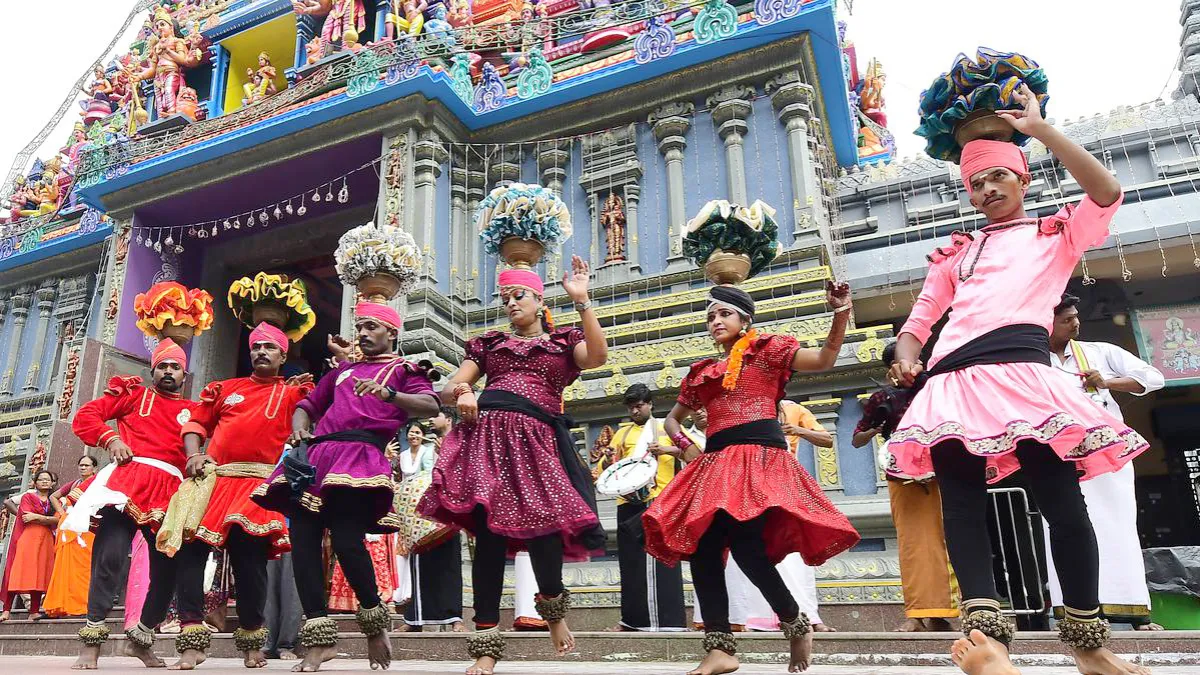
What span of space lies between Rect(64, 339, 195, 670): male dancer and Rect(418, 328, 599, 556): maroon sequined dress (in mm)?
1606

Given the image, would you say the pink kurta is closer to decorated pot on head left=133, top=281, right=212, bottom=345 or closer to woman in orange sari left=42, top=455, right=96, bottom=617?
decorated pot on head left=133, top=281, right=212, bottom=345

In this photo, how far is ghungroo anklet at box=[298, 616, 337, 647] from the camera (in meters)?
3.52

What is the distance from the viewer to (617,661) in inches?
161

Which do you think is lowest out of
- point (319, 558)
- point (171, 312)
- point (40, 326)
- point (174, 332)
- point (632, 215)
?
point (319, 558)

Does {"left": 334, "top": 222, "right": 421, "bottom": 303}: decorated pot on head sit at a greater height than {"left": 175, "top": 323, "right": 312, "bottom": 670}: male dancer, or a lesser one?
greater

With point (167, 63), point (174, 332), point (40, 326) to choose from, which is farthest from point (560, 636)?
point (40, 326)

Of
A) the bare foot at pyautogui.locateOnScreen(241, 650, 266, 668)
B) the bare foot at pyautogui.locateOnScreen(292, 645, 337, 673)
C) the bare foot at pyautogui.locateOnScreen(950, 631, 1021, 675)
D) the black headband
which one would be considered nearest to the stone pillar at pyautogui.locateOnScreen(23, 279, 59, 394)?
the bare foot at pyautogui.locateOnScreen(241, 650, 266, 668)

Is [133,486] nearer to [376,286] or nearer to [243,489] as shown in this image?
[243,489]

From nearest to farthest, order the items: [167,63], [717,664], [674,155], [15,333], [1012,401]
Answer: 1. [1012,401]
2. [717,664]
3. [674,155]
4. [167,63]
5. [15,333]

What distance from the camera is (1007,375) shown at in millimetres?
2490

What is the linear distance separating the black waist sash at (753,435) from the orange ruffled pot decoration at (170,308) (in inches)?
130

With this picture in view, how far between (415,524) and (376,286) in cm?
225

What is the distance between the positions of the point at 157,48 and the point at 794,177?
11648mm

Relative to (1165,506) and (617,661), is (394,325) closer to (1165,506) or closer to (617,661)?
(617,661)
